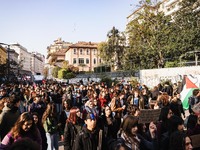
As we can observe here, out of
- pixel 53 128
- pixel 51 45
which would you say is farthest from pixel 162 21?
pixel 51 45

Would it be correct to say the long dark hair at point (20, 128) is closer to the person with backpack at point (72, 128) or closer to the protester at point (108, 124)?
the person with backpack at point (72, 128)

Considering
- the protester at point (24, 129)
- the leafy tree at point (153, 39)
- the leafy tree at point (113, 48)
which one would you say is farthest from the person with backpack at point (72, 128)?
the leafy tree at point (113, 48)

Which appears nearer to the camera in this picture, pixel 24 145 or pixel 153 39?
pixel 24 145

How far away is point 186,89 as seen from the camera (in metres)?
14.6

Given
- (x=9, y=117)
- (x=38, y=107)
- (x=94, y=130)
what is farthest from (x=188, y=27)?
(x=94, y=130)

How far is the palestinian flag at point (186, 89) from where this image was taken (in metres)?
14.3

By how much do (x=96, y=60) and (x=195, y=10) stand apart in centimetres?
5883

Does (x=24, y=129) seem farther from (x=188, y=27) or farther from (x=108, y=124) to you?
(x=188, y=27)

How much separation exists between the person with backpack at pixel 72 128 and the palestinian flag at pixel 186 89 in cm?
988

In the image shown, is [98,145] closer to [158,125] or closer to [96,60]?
[158,125]

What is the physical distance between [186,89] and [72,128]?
10.7 meters

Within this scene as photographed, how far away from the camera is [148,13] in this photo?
110 ft

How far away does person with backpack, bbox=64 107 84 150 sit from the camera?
530 cm

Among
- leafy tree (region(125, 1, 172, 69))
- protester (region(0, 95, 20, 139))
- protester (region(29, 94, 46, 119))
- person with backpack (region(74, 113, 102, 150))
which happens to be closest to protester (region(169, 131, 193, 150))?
person with backpack (region(74, 113, 102, 150))
